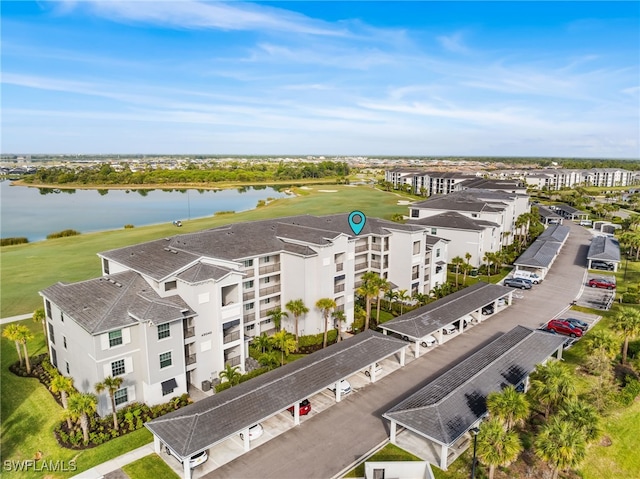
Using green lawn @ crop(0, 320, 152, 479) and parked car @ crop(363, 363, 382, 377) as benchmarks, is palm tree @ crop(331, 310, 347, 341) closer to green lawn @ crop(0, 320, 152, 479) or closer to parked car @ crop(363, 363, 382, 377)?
parked car @ crop(363, 363, 382, 377)

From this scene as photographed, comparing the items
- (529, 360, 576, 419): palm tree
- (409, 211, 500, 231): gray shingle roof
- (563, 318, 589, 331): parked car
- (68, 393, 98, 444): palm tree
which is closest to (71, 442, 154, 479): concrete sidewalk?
(68, 393, 98, 444): palm tree

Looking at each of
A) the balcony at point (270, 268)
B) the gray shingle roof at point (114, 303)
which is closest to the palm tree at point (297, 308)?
the balcony at point (270, 268)

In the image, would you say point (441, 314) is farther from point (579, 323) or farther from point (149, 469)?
point (149, 469)

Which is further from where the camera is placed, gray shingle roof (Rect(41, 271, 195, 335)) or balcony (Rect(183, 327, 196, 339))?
balcony (Rect(183, 327, 196, 339))

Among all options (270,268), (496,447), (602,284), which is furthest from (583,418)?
(602,284)

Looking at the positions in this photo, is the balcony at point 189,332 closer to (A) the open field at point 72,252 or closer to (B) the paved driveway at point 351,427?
(B) the paved driveway at point 351,427

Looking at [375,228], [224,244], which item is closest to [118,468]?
[224,244]
